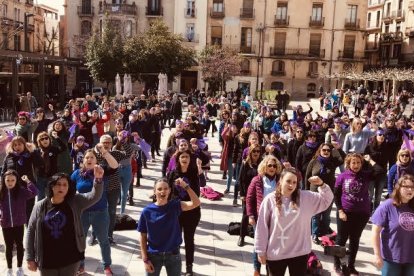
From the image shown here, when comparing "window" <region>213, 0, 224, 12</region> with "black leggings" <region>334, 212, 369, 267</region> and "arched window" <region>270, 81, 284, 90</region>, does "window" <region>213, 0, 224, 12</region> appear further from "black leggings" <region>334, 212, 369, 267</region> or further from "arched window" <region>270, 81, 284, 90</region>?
"black leggings" <region>334, 212, 369, 267</region>

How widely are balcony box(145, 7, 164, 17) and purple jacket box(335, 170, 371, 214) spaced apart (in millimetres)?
41311

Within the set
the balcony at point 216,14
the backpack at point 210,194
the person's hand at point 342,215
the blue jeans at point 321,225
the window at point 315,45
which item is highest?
the balcony at point 216,14

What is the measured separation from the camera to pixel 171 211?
459 cm

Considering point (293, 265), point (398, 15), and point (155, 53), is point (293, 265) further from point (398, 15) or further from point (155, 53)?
point (398, 15)

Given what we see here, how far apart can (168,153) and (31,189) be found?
2.19 meters

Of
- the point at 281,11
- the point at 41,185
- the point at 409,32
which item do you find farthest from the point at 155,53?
the point at 41,185

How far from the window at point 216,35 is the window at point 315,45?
8.96 m

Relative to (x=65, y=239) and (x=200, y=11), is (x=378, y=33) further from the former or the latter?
(x=65, y=239)

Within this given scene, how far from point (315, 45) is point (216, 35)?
9.82 meters

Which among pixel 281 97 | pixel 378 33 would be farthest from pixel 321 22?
pixel 281 97

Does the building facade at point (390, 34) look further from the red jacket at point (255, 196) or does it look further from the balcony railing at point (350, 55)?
the red jacket at point (255, 196)

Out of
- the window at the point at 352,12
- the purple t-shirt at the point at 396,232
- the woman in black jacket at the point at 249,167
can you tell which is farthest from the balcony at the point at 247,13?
the purple t-shirt at the point at 396,232

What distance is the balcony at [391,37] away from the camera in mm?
49259

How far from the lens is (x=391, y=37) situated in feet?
165
